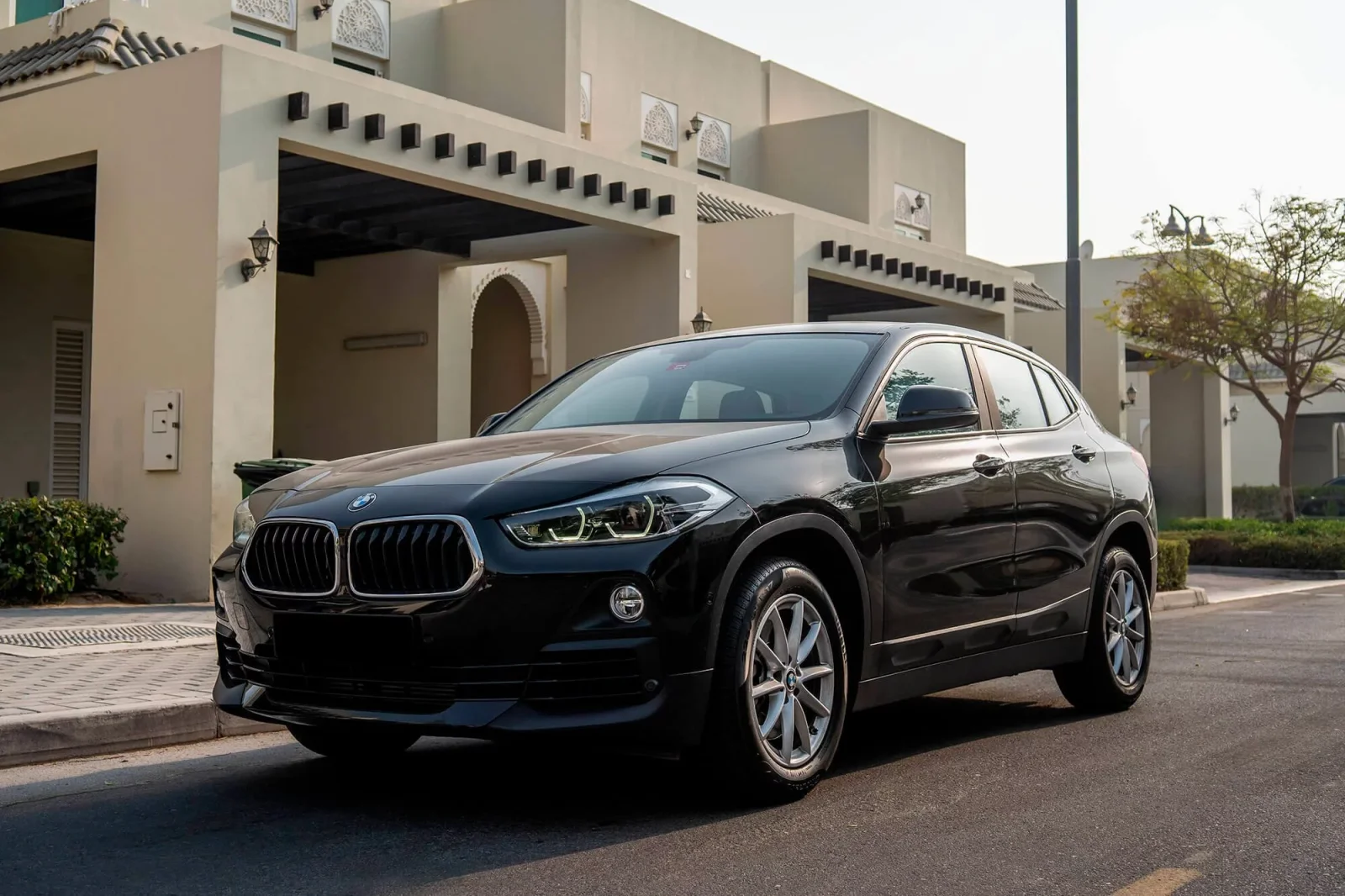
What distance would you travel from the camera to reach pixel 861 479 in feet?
17.4

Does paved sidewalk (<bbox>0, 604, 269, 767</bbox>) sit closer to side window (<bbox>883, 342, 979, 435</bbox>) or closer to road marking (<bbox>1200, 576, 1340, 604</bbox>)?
side window (<bbox>883, 342, 979, 435</bbox>)

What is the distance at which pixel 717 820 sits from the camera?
469 centimetres

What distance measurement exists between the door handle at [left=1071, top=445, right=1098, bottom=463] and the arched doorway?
17976 millimetres

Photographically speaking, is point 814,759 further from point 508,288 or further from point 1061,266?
point 1061,266

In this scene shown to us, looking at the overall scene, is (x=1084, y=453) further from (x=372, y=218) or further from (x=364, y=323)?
(x=364, y=323)

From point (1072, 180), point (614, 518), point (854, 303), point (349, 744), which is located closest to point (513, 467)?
point (614, 518)

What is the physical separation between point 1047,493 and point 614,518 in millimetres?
2696

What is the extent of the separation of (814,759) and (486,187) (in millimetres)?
11482

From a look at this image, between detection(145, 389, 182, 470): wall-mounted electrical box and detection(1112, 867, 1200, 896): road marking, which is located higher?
detection(145, 389, 182, 470): wall-mounted electrical box

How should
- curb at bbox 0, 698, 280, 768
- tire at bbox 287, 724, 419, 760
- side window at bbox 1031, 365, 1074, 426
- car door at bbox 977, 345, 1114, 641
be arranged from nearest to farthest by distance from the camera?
1. tire at bbox 287, 724, 419, 760
2. curb at bbox 0, 698, 280, 768
3. car door at bbox 977, 345, 1114, 641
4. side window at bbox 1031, 365, 1074, 426

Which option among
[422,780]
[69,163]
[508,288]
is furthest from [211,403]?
[508,288]

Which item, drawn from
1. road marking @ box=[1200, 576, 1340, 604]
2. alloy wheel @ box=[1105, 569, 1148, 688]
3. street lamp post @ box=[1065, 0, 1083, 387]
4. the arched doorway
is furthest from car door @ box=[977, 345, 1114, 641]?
the arched doorway

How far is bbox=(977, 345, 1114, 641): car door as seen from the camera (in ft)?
20.6

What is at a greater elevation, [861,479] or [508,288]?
[508,288]
